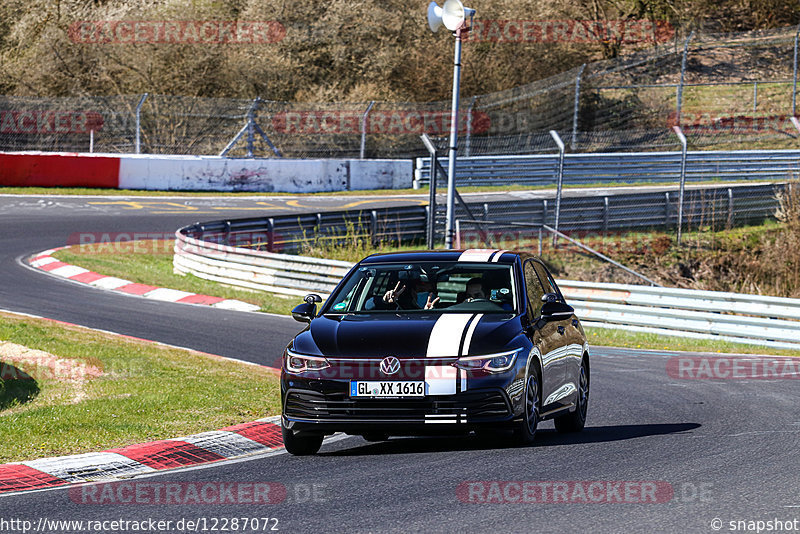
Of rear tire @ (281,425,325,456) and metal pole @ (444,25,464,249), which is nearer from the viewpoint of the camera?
rear tire @ (281,425,325,456)

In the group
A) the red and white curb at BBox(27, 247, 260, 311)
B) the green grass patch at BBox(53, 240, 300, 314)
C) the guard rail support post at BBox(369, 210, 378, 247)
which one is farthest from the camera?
the guard rail support post at BBox(369, 210, 378, 247)

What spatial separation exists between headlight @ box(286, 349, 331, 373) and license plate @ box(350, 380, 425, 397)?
29 cm

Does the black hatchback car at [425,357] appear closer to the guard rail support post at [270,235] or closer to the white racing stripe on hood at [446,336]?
the white racing stripe on hood at [446,336]

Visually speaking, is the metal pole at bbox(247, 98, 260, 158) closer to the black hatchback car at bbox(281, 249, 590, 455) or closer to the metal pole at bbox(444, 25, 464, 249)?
the metal pole at bbox(444, 25, 464, 249)

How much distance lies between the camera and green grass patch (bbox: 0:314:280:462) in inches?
341

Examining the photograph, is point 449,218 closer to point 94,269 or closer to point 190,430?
point 94,269

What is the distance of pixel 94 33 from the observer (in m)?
42.3

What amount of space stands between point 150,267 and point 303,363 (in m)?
15.8
